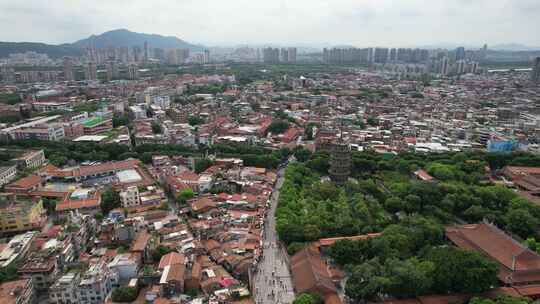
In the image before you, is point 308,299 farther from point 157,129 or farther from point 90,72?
point 90,72

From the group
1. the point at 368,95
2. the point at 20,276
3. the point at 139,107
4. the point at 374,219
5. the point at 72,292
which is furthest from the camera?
the point at 368,95

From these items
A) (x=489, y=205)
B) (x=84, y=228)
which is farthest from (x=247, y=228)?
(x=489, y=205)

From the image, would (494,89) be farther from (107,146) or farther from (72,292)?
(72,292)

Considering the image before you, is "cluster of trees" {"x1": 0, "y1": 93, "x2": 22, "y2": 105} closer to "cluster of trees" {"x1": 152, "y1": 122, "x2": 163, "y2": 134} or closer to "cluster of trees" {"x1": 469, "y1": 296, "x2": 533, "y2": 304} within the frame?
"cluster of trees" {"x1": 152, "y1": 122, "x2": 163, "y2": 134}

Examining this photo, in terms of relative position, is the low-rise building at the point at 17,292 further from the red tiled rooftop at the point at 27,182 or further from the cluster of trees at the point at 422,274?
the cluster of trees at the point at 422,274

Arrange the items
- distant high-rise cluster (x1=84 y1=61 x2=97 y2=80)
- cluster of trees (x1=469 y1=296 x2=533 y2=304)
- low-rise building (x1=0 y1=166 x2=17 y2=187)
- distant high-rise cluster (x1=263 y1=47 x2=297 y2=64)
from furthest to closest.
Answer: distant high-rise cluster (x1=263 y1=47 x2=297 y2=64)
distant high-rise cluster (x1=84 y1=61 x2=97 y2=80)
low-rise building (x1=0 y1=166 x2=17 y2=187)
cluster of trees (x1=469 y1=296 x2=533 y2=304)

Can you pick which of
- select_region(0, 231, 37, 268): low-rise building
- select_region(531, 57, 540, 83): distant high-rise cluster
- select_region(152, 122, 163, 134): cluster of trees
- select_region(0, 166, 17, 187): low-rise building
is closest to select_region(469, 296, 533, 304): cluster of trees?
select_region(0, 231, 37, 268): low-rise building
